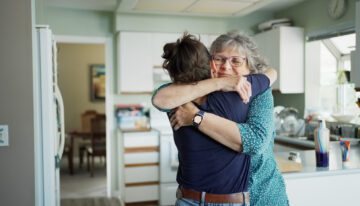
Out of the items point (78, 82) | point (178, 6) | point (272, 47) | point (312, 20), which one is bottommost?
point (78, 82)

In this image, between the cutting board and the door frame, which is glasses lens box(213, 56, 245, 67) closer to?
the cutting board

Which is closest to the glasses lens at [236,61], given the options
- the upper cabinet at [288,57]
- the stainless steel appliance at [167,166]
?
the stainless steel appliance at [167,166]

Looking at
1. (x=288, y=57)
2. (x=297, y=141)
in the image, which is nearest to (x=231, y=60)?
(x=297, y=141)

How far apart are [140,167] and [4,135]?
2564 millimetres

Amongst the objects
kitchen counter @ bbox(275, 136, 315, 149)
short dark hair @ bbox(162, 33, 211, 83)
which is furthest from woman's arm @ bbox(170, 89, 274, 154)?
kitchen counter @ bbox(275, 136, 315, 149)

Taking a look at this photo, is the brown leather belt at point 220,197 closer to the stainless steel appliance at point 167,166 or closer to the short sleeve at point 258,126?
the short sleeve at point 258,126

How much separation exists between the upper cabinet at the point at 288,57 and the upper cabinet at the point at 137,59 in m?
1.00

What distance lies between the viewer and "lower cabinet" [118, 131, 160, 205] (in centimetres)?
441

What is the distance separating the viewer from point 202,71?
4.18ft

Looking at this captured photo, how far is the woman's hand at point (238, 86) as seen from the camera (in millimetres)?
1243

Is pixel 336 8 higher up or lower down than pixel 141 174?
higher up

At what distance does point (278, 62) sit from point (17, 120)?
129 inches

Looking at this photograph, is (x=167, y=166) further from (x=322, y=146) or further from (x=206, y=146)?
(x=206, y=146)

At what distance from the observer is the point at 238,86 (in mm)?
1243
